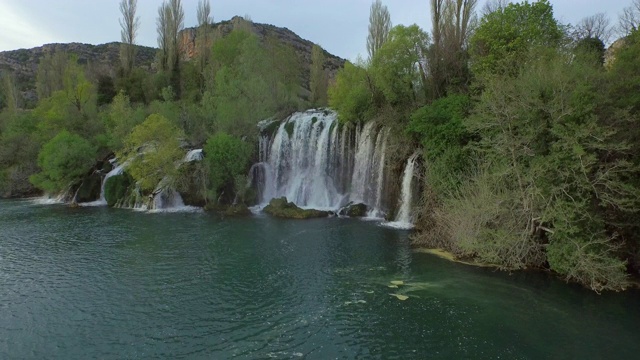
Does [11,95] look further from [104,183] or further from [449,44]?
[449,44]

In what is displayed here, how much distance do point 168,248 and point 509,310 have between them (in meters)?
17.3

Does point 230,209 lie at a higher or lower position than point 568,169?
lower

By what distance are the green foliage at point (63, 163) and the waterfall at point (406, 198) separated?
31.7 m

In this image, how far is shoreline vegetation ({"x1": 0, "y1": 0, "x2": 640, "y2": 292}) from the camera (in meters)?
16.8

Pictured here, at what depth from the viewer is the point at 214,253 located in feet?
74.2

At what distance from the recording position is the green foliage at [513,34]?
25.7m

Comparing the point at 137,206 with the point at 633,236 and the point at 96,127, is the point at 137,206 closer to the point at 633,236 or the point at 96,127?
the point at 96,127

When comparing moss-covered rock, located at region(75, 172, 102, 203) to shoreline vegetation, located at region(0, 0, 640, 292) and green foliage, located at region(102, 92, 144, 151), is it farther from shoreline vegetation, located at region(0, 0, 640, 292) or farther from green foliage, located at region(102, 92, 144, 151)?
green foliage, located at region(102, 92, 144, 151)

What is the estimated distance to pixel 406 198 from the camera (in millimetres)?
28812

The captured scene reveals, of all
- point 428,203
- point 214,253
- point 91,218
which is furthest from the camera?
point 91,218

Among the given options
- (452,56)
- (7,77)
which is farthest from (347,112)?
(7,77)

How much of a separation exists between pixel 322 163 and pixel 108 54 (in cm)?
10761

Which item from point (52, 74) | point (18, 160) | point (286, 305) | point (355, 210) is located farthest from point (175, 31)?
point (286, 305)

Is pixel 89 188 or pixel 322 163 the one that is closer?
pixel 322 163
